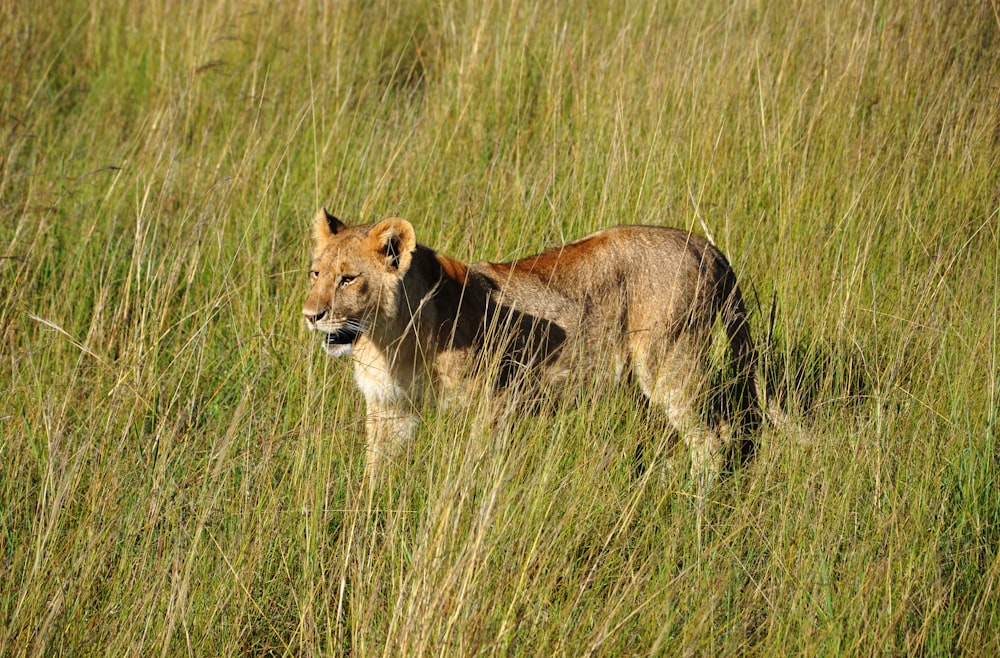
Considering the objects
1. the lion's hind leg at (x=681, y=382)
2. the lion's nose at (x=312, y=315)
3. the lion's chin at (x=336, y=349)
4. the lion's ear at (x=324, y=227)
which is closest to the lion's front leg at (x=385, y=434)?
the lion's chin at (x=336, y=349)

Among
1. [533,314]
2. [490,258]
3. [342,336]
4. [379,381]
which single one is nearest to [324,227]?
[342,336]

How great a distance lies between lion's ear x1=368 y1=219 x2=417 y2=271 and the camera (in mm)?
4309

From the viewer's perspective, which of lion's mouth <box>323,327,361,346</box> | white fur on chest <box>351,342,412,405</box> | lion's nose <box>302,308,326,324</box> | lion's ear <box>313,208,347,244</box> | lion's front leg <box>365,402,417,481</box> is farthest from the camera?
lion's ear <box>313,208,347,244</box>

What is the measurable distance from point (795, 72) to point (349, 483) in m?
3.95

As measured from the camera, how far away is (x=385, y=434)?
3961 millimetres

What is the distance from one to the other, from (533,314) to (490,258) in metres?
0.83

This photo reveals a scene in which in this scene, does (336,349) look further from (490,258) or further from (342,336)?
(490,258)

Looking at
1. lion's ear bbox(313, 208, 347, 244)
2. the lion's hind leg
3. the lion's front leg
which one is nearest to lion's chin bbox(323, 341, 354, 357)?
the lion's front leg

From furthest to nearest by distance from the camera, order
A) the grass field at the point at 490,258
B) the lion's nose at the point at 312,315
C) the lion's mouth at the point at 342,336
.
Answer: the lion's mouth at the point at 342,336, the lion's nose at the point at 312,315, the grass field at the point at 490,258

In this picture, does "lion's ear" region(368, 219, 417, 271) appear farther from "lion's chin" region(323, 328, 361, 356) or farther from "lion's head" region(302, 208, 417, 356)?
"lion's chin" region(323, 328, 361, 356)

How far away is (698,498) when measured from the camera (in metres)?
3.38

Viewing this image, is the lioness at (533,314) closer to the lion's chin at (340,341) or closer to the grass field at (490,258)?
the lion's chin at (340,341)

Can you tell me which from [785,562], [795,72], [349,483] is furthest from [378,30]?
[785,562]

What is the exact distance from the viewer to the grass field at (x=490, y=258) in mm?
2924
